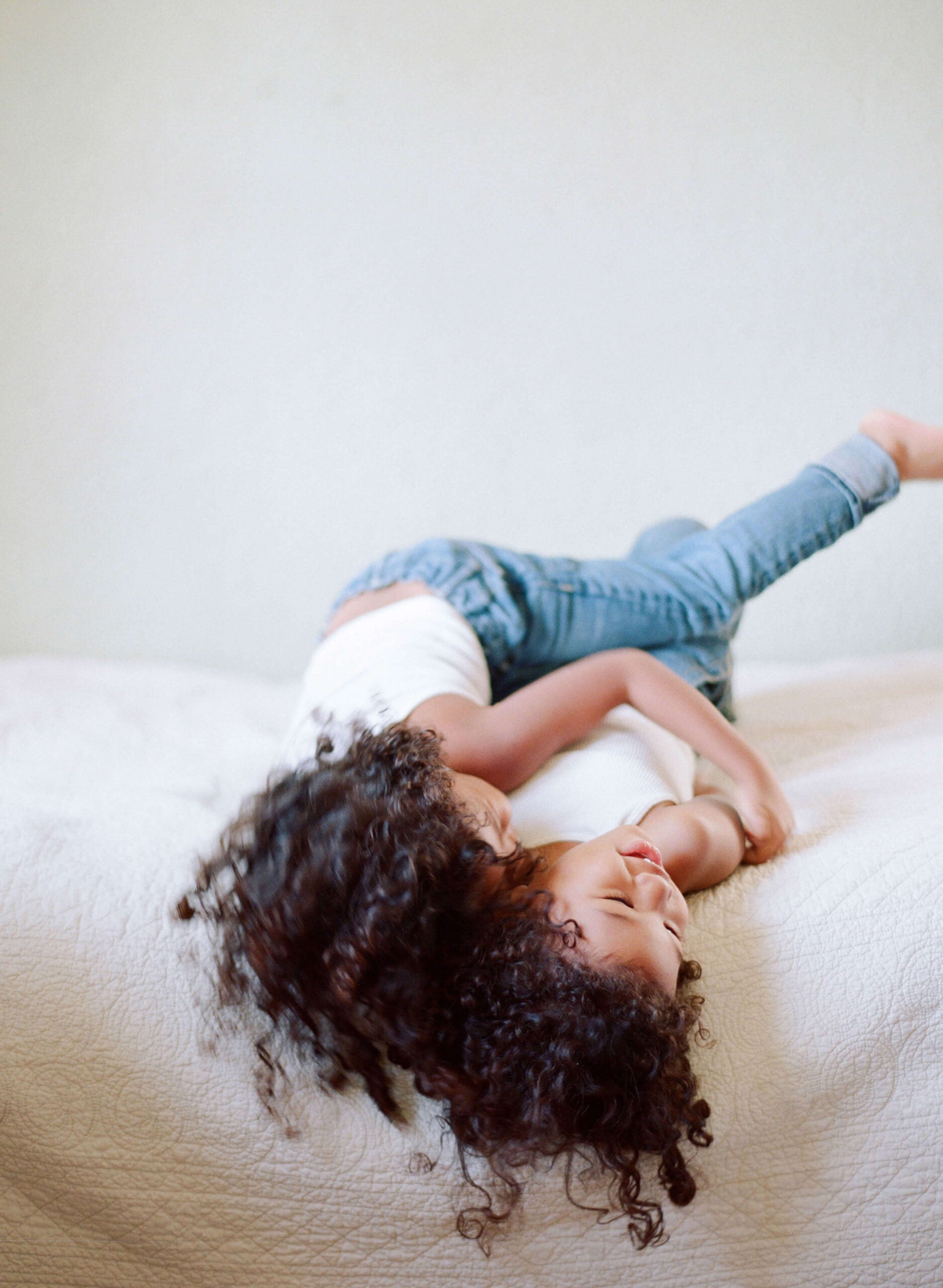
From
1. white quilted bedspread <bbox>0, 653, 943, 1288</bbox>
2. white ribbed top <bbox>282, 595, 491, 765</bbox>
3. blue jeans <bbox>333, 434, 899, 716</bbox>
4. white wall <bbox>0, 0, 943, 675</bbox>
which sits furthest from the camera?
white wall <bbox>0, 0, 943, 675</bbox>

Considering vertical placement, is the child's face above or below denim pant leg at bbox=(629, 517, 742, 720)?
above

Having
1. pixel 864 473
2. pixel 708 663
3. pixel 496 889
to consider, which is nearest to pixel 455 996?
pixel 496 889

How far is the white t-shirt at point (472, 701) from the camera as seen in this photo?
0.86 metres

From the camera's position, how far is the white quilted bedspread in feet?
1.99

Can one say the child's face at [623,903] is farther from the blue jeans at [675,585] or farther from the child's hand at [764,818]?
the blue jeans at [675,585]

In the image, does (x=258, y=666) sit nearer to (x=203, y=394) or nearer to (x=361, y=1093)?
(x=203, y=394)

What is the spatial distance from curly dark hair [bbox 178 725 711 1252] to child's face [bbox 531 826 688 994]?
0.04 feet

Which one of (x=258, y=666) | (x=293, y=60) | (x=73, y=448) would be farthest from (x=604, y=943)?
(x=293, y=60)

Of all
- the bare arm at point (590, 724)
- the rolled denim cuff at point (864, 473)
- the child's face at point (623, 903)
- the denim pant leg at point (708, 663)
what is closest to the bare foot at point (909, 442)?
the rolled denim cuff at point (864, 473)

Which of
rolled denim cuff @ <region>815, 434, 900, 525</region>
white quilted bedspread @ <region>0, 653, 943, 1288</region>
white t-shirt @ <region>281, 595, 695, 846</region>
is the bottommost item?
white quilted bedspread @ <region>0, 653, 943, 1288</region>

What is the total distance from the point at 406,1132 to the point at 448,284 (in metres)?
1.55

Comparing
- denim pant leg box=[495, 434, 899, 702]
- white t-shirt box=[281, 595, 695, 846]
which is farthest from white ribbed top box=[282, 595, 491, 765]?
denim pant leg box=[495, 434, 899, 702]

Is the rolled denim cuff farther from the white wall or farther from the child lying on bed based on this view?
the white wall

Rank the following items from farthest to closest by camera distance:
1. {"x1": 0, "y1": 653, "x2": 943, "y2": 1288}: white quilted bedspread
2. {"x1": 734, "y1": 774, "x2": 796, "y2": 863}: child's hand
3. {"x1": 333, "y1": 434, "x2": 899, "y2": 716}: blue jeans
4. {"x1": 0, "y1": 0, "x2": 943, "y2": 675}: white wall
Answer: {"x1": 0, "y1": 0, "x2": 943, "y2": 675}: white wall
{"x1": 333, "y1": 434, "x2": 899, "y2": 716}: blue jeans
{"x1": 734, "y1": 774, "x2": 796, "y2": 863}: child's hand
{"x1": 0, "y1": 653, "x2": 943, "y2": 1288}: white quilted bedspread
